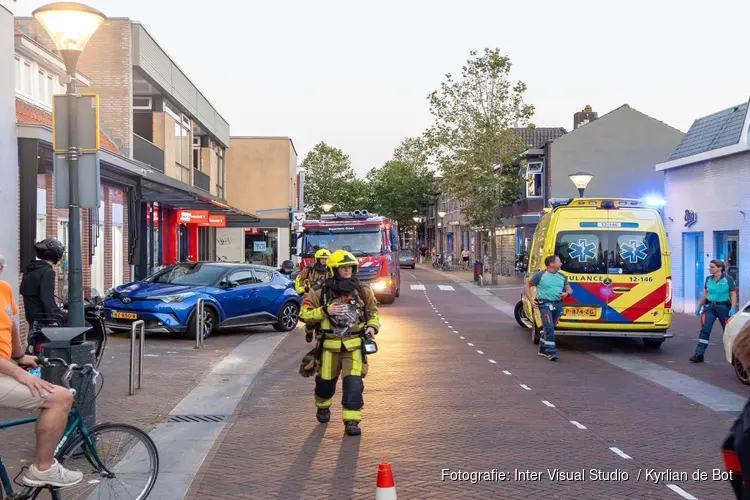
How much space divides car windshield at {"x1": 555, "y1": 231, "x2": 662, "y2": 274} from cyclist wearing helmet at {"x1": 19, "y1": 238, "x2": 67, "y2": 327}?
28.6 feet

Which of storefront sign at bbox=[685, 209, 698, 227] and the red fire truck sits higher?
storefront sign at bbox=[685, 209, 698, 227]

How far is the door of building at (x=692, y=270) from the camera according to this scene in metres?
24.2

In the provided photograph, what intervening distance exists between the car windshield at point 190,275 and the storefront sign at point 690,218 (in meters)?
13.4

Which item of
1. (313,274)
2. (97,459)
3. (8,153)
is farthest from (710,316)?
(8,153)

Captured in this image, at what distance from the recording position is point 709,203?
2302 centimetres

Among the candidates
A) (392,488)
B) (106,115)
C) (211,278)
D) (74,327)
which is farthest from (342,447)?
(106,115)

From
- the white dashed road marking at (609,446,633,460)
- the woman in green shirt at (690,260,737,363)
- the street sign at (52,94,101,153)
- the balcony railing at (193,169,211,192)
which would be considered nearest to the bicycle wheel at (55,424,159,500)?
the street sign at (52,94,101,153)

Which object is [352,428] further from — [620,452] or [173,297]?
[173,297]

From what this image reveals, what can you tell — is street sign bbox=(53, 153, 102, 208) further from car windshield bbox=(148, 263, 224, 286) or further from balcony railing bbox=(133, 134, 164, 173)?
balcony railing bbox=(133, 134, 164, 173)

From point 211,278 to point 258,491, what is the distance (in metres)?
11.6

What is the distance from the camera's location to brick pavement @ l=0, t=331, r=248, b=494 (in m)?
7.66

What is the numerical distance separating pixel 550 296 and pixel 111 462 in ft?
31.5

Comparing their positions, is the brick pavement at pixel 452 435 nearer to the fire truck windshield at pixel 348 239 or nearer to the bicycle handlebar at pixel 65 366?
the bicycle handlebar at pixel 65 366

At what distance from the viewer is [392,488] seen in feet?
15.4
